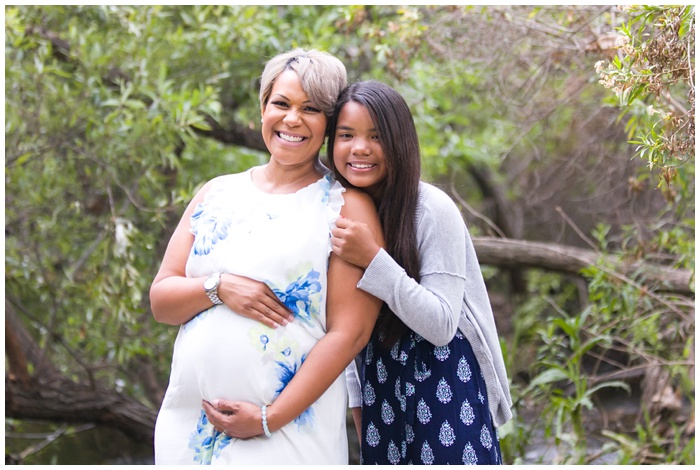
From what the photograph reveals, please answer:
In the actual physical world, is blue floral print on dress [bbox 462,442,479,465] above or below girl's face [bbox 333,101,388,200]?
below

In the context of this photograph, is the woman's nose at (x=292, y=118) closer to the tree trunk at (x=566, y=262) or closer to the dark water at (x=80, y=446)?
the tree trunk at (x=566, y=262)

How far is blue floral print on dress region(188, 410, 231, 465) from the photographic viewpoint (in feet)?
6.48

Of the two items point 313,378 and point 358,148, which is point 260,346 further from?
point 358,148

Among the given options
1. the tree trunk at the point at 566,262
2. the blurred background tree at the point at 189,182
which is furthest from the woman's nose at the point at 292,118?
the tree trunk at the point at 566,262

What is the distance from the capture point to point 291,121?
80.3 inches

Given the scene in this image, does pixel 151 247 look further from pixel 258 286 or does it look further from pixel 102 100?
pixel 258 286

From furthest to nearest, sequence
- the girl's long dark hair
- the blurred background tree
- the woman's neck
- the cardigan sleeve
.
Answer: the blurred background tree
the woman's neck
the girl's long dark hair
the cardigan sleeve

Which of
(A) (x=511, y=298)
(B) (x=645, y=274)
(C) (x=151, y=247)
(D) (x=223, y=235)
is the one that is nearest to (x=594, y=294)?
(B) (x=645, y=274)

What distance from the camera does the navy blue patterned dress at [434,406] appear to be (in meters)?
2.02

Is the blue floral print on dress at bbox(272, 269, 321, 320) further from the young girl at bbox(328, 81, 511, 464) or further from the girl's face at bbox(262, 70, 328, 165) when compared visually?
the girl's face at bbox(262, 70, 328, 165)

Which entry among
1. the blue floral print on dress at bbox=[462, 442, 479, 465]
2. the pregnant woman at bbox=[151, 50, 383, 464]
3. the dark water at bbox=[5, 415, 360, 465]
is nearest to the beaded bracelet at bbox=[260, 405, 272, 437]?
the pregnant woman at bbox=[151, 50, 383, 464]

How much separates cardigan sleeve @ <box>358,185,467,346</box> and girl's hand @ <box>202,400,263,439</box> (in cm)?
40

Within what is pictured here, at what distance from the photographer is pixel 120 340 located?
165 inches

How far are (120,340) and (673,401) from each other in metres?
2.88
